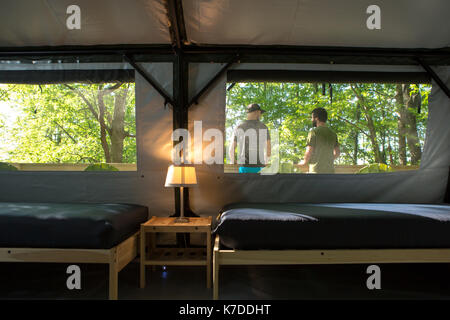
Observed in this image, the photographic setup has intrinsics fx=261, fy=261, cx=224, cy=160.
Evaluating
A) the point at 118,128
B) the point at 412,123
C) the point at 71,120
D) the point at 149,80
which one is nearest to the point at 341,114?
the point at 412,123

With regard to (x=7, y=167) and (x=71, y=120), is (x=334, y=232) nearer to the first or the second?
(x=71, y=120)

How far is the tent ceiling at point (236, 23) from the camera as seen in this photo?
8.50 feet

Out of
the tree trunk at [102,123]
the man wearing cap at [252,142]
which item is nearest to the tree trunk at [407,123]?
the man wearing cap at [252,142]

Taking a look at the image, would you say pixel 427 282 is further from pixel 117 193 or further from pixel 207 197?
pixel 117 193

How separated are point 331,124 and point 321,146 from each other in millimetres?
436

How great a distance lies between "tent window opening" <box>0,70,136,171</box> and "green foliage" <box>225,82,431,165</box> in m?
1.31

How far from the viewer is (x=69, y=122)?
3.44 metres

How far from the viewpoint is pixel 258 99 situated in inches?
128

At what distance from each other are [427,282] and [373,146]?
1.68 meters

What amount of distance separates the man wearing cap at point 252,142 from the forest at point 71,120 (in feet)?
4.04

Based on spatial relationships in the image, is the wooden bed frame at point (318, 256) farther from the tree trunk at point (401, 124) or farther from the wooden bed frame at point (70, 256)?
the tree trunk at point (401, 124)

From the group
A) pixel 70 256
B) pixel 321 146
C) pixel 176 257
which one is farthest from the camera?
pixel 321 146

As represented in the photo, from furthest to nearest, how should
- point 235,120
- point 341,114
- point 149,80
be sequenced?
point 341,114 < point 235,120 < point 149,80
